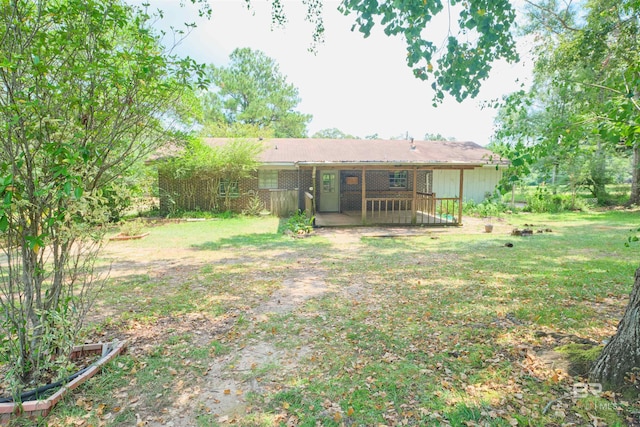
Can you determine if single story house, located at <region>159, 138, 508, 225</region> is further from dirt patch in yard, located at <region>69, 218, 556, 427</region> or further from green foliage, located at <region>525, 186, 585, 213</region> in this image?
dirt patch in yard, located at <region>69, 218, 556, 427</region>

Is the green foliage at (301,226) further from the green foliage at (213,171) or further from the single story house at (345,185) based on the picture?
the green foliage at (213,171)

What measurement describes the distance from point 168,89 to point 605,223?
51.3ft

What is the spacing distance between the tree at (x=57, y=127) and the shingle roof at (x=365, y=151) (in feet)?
42.1

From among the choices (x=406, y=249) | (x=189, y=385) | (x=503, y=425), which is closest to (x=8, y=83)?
(x=189, y=385)

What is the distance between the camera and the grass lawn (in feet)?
8.68

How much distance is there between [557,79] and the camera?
3457mm

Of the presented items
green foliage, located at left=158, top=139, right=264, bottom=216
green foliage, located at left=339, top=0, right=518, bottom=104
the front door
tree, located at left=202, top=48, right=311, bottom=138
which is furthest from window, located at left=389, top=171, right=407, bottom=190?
tree, located at left=202, top=48, right=311, bottom=138

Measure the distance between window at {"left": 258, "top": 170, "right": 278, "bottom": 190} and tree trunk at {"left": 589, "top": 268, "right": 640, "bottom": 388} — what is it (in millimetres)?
15084

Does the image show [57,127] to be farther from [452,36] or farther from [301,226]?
[301,226]

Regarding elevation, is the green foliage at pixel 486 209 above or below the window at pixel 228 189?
below

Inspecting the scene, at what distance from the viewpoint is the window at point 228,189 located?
1634cm

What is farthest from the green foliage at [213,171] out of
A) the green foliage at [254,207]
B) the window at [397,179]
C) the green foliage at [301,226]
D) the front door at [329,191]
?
the window at [397,179]

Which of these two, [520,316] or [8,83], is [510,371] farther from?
[8,83]

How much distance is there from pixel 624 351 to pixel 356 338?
2255 mm
